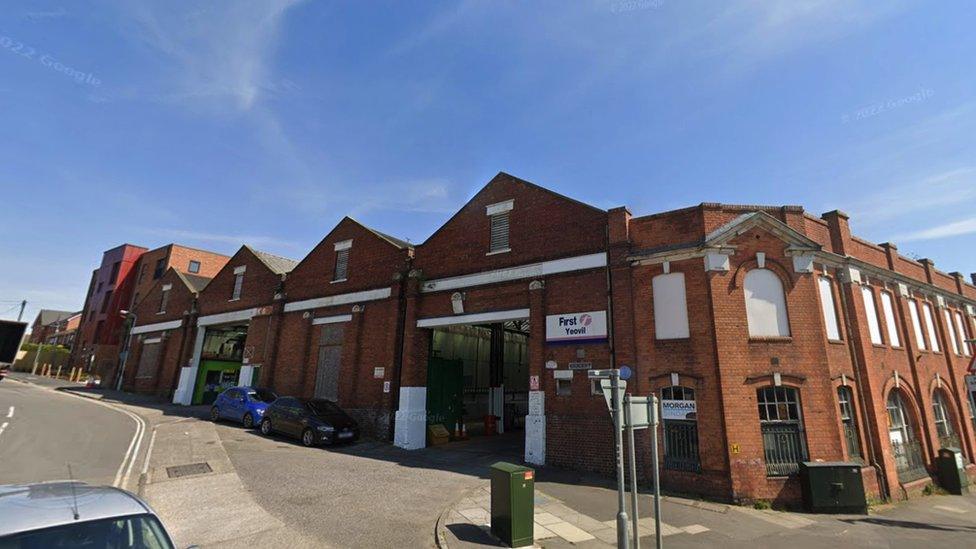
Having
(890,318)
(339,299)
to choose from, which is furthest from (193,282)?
(890,318)

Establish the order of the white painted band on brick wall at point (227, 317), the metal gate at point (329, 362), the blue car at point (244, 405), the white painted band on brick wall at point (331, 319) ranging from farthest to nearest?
the white painted band on brick wall at point (227, 317) < the white painted band on brick wall at point (331, 319) < the metal gate at point (329, 362) < the blue car at point (244, 405)

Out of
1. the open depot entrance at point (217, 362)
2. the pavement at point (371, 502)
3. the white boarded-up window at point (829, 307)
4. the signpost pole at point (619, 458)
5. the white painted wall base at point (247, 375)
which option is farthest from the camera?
the open depot entrance at point (217, 362)

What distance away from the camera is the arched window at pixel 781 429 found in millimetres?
12242

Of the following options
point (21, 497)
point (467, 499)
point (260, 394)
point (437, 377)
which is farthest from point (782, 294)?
point (260, 394)

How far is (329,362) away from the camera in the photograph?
2150cm

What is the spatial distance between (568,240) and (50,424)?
20.1m

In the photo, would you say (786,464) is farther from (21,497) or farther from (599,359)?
(21,497)

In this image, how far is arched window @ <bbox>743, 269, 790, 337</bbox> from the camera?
43.6 feet

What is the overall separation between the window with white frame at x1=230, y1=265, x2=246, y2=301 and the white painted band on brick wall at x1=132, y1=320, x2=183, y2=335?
6.13 metres

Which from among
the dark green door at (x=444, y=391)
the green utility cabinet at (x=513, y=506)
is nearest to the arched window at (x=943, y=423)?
the green utility cabinet at (x=513, y=506)

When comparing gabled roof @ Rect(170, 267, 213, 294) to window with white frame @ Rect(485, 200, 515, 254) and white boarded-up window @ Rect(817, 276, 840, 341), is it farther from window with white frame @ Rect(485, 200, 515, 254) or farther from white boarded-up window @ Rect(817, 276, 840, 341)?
white boarded-up window @ Rect(817, 276, 840, 341)

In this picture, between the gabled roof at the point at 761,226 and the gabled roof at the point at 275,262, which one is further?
the gabled roof at the point at 275,262

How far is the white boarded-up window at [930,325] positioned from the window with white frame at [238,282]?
3287 cm

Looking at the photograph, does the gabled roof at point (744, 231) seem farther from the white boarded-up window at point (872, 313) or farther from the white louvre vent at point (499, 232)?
the white louvre vent at point (499, 232)
